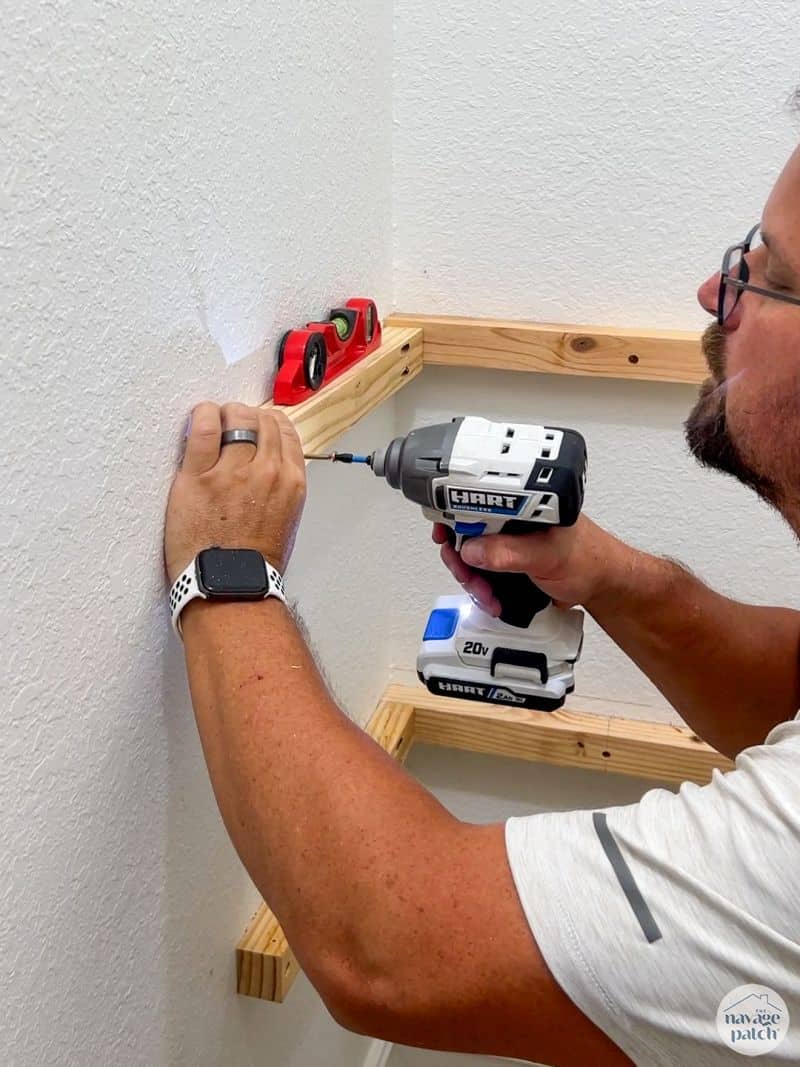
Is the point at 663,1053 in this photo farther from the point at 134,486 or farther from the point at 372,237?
the point at 372,237

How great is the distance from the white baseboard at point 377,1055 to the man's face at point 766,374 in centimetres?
133

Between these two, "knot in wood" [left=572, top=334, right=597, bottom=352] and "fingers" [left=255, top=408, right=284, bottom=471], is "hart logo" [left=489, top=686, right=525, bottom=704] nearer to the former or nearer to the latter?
"fingers" [left=255, top=408, right=284, bottom=471]

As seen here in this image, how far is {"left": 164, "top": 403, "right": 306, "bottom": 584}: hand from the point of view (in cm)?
72

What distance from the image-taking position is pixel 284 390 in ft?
2.92

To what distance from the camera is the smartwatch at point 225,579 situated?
0.68 metres

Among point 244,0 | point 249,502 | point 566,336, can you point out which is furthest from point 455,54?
point 249,502

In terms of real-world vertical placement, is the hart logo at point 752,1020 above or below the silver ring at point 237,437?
below

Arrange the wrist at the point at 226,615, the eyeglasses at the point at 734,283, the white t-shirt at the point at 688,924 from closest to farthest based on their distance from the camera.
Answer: the white t-shirt at the point at 688,924, the wrist at the point at 226,615, the eyeglasses at the point at 734,283

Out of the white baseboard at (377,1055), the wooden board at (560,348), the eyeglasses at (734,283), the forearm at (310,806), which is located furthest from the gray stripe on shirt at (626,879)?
the white baseboard at (377,1055)

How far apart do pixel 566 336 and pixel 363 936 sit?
876 mm

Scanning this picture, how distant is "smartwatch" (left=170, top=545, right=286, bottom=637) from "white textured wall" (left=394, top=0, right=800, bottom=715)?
714 mm

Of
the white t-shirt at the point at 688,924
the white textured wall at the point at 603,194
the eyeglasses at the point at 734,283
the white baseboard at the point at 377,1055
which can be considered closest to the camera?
the white t-shirt at the point at 688,924

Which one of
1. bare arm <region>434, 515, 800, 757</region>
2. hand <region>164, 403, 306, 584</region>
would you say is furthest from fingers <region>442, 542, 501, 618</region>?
hand <region>164, 403, 306, 584</region>

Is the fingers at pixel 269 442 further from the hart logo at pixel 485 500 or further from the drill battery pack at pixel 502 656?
the drill battery pack at pixel 502 656
